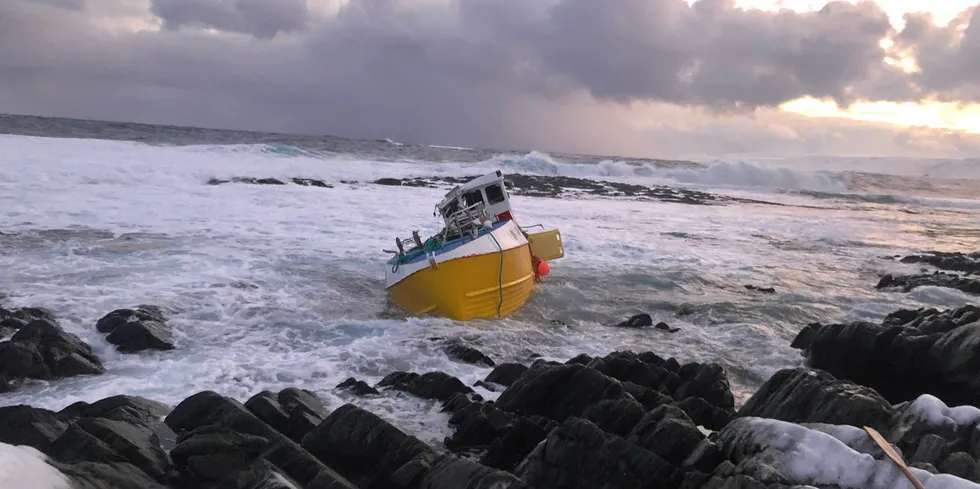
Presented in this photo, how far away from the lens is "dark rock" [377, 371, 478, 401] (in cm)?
898

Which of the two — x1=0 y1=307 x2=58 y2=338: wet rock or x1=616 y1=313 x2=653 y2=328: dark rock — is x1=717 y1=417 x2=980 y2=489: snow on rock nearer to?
x1=616 y1=313 x2=653 y2=328: dark rock

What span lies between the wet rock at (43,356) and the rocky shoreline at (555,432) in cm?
2

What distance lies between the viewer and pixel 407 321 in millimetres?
13305

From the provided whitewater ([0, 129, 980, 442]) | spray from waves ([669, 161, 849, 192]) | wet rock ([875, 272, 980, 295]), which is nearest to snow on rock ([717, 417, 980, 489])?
whitewater ([0, 129, 980, 442])

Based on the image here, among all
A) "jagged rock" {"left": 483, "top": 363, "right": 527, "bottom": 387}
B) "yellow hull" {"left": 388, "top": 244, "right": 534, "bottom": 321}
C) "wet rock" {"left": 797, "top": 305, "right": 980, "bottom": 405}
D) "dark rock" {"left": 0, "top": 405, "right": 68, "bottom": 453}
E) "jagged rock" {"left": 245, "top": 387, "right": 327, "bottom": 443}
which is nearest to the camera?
"dark rock" {"left": 0, "top": 405, "right": 68, "bottom": 453}

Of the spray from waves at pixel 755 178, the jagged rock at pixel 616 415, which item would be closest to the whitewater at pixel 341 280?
the jagged rock at pixel 616 415

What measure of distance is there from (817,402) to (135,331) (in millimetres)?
9612

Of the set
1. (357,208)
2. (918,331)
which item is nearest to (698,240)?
(357,208)

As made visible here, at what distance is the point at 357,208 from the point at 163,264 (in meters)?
14.3

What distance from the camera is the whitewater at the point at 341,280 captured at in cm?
1047

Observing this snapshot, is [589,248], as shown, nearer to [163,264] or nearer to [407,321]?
[407,321]

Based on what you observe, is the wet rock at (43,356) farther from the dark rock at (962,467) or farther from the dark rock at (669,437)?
the dark rock at (962,467)

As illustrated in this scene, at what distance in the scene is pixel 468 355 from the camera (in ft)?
36.3

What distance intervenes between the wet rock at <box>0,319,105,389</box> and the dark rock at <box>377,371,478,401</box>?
13.6 feet
